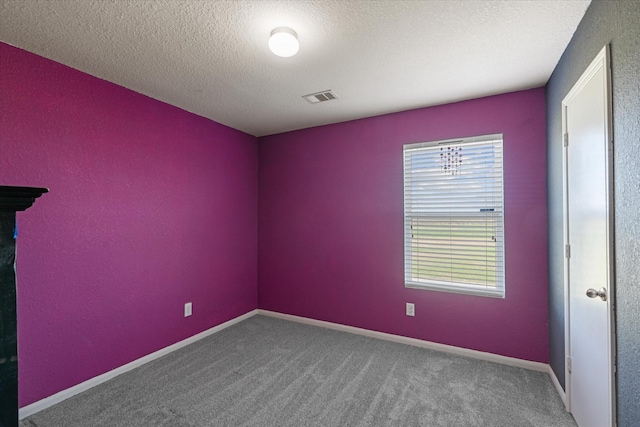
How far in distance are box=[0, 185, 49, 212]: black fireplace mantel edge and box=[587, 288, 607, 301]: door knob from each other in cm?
247

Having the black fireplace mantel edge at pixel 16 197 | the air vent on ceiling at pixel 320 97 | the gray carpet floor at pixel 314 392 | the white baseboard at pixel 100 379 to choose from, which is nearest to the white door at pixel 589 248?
the gray carpet floor at pixel 314 392

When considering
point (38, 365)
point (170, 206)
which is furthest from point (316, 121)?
point (38, 365)

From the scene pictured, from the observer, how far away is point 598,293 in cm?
149

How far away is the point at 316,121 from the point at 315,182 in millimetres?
743

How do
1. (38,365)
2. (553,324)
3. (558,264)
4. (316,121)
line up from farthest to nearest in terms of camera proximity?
1. (316,121)
2. (553,324)
3. (558,264)
4. (38,365)

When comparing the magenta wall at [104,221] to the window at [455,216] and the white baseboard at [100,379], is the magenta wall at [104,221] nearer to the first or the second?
the white baseboard at [100,379]

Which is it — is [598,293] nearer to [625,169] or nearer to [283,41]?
[625,169]

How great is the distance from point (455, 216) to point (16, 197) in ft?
9.99

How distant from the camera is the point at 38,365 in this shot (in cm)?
203

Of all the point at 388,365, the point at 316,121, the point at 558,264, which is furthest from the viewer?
the point at 316,121

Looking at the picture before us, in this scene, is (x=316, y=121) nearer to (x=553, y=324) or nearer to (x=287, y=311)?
(x=287, y=311)

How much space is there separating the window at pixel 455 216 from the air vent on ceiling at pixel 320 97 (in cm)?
98

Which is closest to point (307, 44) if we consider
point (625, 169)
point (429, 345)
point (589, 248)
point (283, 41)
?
point (283, 41)

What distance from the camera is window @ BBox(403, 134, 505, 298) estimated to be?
272 centimetres
